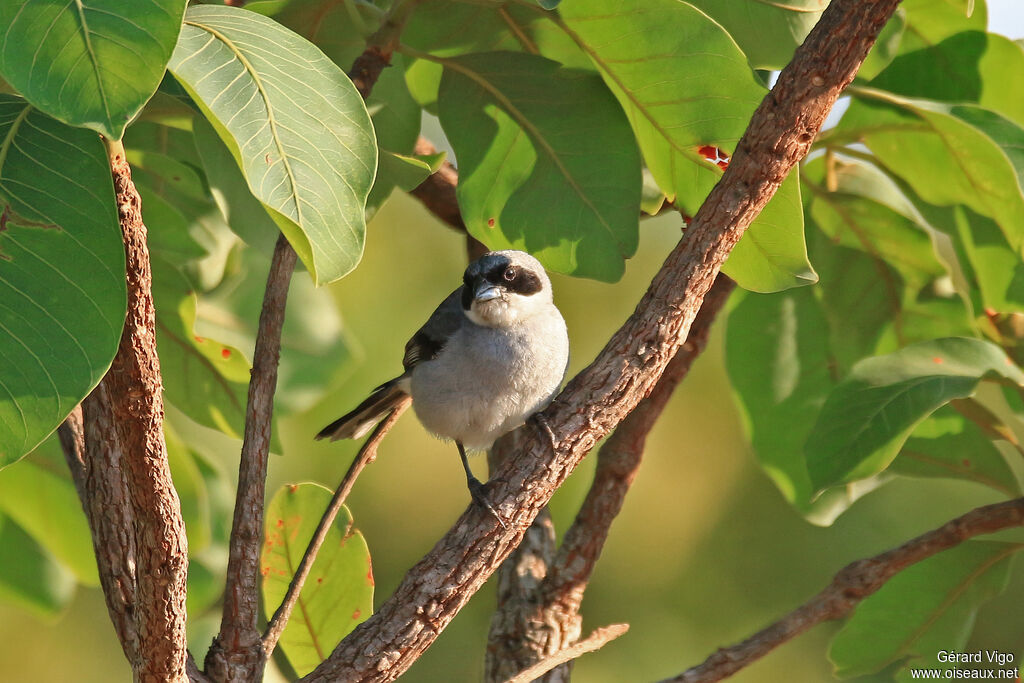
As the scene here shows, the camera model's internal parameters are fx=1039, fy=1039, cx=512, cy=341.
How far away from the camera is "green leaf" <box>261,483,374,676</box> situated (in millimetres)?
2189

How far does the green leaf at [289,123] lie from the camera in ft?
4.61

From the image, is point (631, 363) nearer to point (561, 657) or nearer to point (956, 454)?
point (561, 657)

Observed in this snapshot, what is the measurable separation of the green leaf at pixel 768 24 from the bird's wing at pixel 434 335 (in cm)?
106

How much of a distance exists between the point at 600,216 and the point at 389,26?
1.89 ft

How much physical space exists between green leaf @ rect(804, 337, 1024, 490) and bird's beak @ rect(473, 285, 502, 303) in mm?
938

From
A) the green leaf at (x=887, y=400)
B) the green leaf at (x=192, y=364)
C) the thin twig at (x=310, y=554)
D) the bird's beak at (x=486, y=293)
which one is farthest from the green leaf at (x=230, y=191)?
the green leaf at (x=887, y=400)

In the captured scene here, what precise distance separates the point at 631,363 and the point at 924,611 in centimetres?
129

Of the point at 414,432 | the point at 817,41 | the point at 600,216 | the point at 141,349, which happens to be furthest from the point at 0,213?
the point at 414,432

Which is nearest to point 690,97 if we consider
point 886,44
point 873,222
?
point 886,44

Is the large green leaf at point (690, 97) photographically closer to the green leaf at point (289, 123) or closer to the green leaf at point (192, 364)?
the green leaf at point (289, 123)

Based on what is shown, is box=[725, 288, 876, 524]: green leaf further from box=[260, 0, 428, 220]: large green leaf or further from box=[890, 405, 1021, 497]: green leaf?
A: box=[260, 0, 428, 220]: large green leaf

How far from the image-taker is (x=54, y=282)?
1477mm

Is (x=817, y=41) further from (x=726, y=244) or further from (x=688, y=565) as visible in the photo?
(x=688, y=565)

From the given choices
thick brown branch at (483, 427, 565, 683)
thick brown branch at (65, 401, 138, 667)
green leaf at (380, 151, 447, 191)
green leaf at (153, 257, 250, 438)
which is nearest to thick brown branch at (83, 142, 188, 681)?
thick brown branch at (65, 401, 138, 667)
